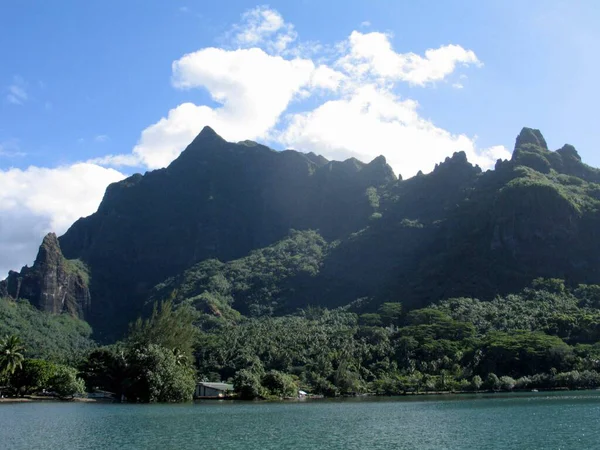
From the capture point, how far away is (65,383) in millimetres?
97188

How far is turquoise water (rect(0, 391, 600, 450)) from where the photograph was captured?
41000 millimetres

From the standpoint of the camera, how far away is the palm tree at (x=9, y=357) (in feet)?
302

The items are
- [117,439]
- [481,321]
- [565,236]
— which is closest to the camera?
[117,439]

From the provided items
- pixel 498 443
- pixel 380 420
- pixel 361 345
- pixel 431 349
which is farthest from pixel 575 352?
pixel 498 443

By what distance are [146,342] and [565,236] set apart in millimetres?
139187

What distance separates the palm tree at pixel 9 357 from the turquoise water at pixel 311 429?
28.6 m

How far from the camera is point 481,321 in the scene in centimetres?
15262

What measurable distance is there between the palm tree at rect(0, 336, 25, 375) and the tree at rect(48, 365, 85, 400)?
632 centimetres

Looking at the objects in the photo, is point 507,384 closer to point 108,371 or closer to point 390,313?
point 390,313

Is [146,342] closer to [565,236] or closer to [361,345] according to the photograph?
[361,345]

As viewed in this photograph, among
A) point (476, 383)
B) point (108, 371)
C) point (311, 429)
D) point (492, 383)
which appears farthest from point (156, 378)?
point (492, 383)

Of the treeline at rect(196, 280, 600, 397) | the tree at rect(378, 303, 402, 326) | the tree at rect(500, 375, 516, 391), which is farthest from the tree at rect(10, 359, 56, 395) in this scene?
the tree at rect(378, 303, 402, 326)

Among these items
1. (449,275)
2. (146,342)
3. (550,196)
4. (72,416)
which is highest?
(550,196)

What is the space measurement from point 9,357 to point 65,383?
9.35m
